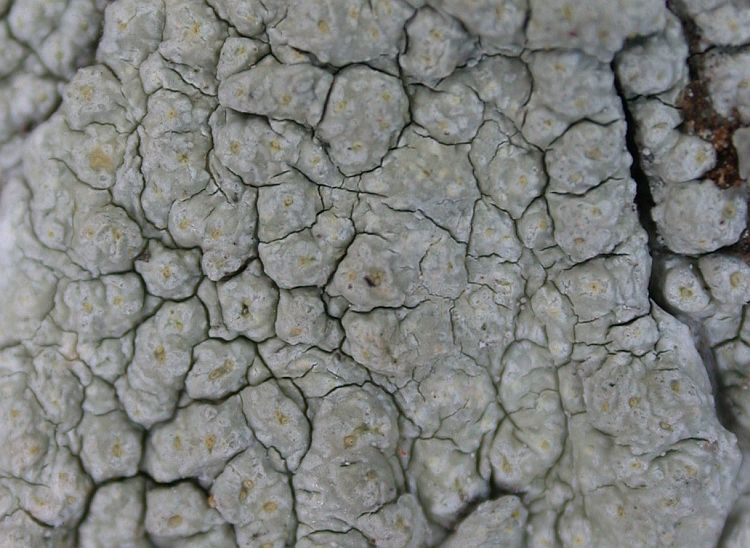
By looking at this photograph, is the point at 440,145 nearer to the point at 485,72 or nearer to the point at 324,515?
the point at 485,72

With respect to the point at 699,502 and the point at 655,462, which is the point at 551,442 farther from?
the point at 699,502

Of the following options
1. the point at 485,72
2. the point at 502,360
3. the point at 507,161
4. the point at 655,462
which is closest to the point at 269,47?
the point at 485,72

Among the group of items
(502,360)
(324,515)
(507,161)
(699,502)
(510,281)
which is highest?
(507,161)

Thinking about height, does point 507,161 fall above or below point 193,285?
above

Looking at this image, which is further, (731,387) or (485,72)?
(731,387)

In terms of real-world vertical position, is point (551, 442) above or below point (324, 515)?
above

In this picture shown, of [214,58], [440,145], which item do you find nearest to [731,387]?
[440,145]
